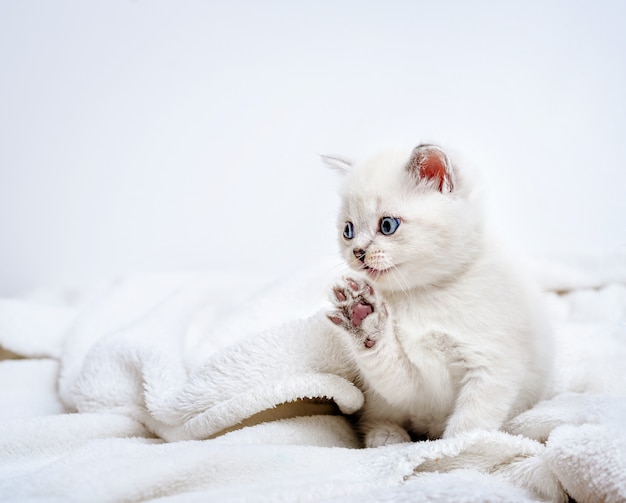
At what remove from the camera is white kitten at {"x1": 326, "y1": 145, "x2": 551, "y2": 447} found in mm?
892

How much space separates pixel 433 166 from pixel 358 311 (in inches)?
10.0

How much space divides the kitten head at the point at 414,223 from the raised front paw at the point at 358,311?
5cm

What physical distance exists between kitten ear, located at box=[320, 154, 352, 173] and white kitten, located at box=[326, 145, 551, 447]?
8 centimetres

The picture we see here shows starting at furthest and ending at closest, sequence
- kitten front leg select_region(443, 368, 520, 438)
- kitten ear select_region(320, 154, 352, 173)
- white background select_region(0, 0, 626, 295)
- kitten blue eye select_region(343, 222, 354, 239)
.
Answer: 1. white background select_region(0, 0, 626, 295)
2. kitten ear select_region(320, 154, 352, 173)
3. kitten blue eye select_region(343, 222, 354, 239)
4. kitten front leg select_region(443, 368, 520, 438)

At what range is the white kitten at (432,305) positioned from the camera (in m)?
0.89

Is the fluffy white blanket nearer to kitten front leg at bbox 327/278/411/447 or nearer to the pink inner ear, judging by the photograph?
kitten front leg at bbox 327/278/411/447

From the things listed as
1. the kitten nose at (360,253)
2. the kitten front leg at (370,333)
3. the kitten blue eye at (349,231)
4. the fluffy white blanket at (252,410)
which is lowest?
the fluffy white blanket at (252,410)

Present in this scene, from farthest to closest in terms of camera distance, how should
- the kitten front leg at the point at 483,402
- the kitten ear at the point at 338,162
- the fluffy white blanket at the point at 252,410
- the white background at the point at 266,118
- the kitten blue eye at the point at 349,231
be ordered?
the white background at the point at 266,118 → the kitten ear at the point at 338,162 → the kitten blue eye at the point at 349,231 → the kitten front leg at the point at 483,402 → the fluffy white blanket at the point at 252,410

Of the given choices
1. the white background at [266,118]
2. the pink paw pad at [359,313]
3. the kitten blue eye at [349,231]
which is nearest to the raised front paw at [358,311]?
the pink paw pad at [359,313]

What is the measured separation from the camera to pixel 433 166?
3.04ft

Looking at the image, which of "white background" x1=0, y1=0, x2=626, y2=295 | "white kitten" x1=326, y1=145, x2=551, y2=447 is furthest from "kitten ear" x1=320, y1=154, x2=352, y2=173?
"white background" x1=0, y1=0, x2=626, y2=295

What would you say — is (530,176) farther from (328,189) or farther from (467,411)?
(467,411)

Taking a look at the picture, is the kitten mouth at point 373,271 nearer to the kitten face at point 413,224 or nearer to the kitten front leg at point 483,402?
the kitten face at point 413,224

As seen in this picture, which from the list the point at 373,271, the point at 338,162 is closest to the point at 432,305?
the point at 373,271
